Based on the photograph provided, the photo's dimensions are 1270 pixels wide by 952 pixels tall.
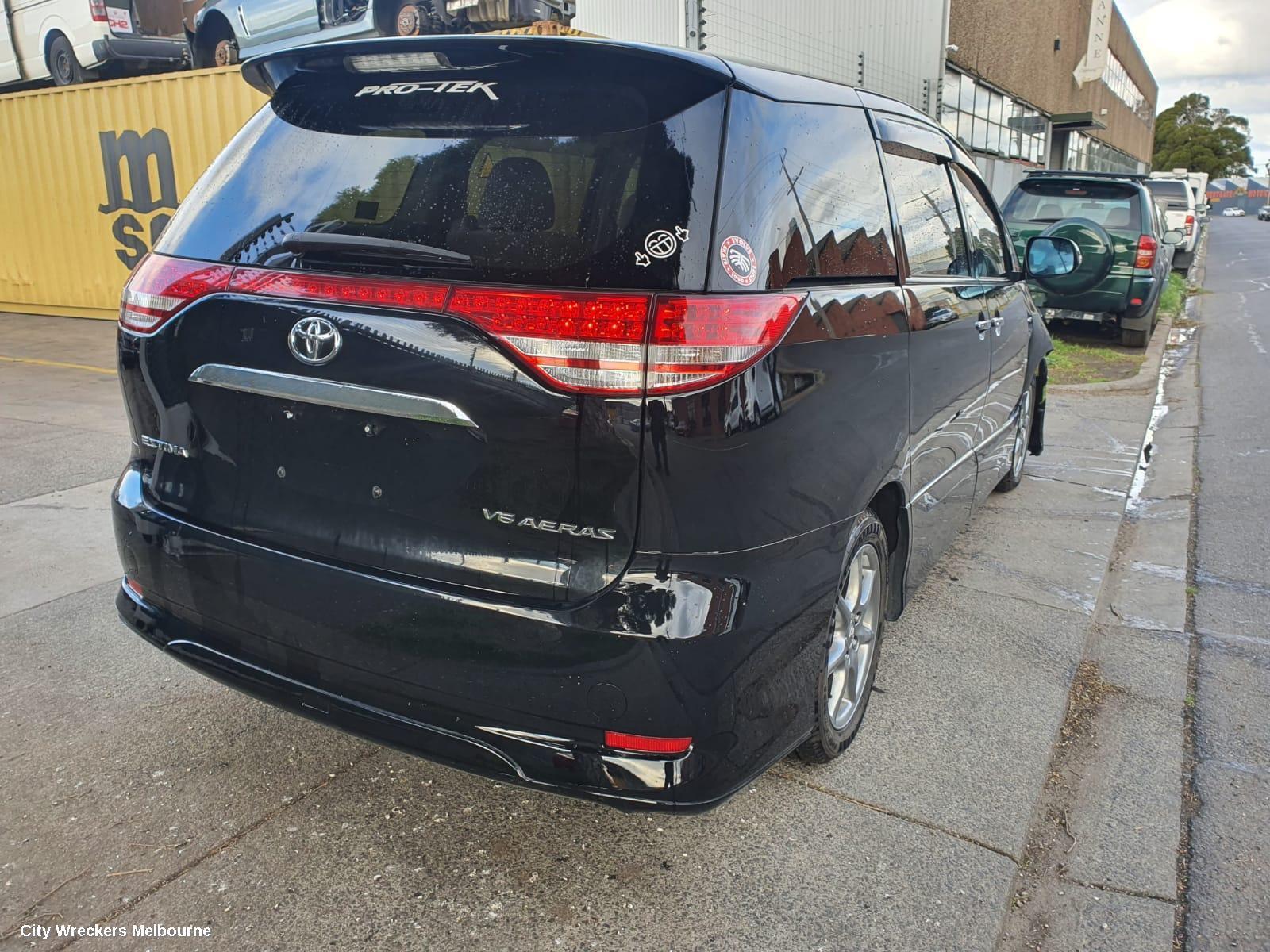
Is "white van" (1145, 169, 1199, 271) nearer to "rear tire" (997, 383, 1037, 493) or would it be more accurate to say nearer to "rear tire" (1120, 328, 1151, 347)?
"rear tire" (1120, 328, 1151, 347)

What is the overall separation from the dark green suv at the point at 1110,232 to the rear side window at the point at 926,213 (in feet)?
25.8

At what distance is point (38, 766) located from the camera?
2.86 meters

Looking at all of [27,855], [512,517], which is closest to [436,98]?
[512,517]

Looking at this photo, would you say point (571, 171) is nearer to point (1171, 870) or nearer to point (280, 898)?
point (280, 898)

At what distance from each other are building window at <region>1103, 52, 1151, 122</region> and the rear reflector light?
4017 cm

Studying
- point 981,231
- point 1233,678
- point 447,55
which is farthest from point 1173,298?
point 447,55

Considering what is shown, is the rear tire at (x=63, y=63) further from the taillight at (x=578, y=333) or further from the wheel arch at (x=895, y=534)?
the taillight at (x=578, y=333)

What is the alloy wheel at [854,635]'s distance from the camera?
2.89 meters

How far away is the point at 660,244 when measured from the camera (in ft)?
6.82

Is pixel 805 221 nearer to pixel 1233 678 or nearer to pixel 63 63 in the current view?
pixel 1233 678

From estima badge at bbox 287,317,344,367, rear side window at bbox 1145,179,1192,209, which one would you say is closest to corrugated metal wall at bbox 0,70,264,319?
estima badge at bbox 287,317,344,367

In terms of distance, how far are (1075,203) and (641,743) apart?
1159cm

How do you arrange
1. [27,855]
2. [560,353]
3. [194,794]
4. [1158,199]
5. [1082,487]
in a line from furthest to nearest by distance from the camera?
[1158,199], [1082,487], [194,794], [27,855], [560,353]

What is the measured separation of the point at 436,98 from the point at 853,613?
1791mm
